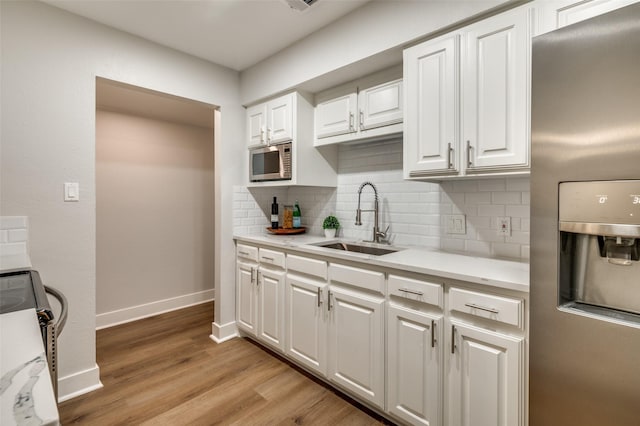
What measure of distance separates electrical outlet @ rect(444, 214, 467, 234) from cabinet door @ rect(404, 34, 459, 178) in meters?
0.44

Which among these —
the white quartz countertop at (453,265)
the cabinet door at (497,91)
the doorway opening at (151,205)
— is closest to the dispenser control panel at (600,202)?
the white quartz countertop at (453,265)

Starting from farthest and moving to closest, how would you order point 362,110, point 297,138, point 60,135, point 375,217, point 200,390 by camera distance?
point 297,138 < point 375,217 < point 362,110 < point 200,390 < point 60,135

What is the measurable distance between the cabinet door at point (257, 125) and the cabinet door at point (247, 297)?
110 centimetres

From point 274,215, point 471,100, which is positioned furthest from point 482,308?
point 274,215

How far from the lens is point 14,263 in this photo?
1.46m

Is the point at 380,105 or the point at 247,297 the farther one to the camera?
the point at 247,297

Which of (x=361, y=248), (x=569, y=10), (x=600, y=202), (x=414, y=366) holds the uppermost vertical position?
(x=569, y=10)

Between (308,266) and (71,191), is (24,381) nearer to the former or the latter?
(308,266)

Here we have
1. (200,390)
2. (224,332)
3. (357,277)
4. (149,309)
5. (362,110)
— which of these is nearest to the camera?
(357,277)

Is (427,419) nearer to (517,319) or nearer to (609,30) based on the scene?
(517,319)

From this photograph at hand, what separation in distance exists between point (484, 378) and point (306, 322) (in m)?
1.13

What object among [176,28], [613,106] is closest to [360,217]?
[613,106]

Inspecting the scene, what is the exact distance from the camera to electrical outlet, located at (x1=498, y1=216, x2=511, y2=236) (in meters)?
1.80

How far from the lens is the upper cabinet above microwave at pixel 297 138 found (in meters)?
2.52
